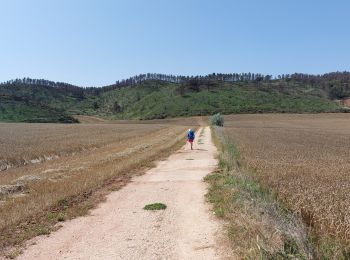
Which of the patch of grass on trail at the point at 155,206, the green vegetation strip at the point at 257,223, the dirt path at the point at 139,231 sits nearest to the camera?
the green vegetation strip at the point at 257,223

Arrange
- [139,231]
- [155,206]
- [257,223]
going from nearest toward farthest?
[257,223] < [139,231] < [155,206]

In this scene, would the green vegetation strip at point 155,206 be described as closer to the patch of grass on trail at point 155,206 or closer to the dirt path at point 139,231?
the patch of grass on trail at point 155,206

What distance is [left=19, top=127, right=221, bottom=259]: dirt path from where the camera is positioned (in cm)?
889

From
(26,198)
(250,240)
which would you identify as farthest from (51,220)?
(250,240)

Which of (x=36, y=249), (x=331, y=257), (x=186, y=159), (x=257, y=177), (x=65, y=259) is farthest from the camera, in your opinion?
(x=186, y=159)

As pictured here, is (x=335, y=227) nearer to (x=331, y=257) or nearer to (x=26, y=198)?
(x=331, y=257)

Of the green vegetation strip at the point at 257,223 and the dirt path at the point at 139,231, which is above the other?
the green vegetation strip at the point at 257,223

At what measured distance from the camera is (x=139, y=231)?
10.5 metres

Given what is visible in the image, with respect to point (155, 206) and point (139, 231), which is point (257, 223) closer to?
point (139, 231)

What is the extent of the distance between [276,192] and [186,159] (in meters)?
14.8

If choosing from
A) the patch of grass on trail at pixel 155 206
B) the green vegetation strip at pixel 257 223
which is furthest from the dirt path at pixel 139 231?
the green vegetation strip at pixel 257 223

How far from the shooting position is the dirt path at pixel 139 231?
8.89 metres

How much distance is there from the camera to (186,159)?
90.5 feet

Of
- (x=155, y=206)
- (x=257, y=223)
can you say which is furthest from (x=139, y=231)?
(x=257, y=223)
